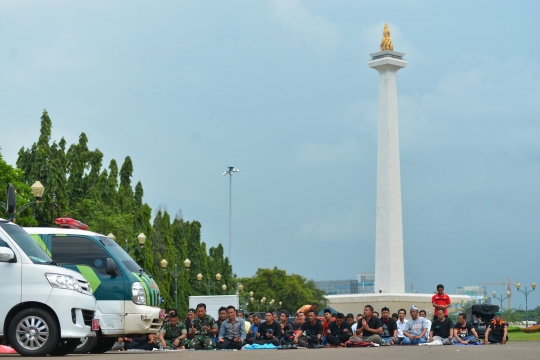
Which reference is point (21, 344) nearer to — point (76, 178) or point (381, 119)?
point (76, 178)

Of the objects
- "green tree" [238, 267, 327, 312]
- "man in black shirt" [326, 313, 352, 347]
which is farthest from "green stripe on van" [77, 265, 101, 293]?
"green tree" [238, 267, 327, 312]

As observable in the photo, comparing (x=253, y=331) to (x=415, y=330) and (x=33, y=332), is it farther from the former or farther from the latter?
(x=33, y=332)

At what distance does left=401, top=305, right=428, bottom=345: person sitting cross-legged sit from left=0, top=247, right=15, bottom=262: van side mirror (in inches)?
532

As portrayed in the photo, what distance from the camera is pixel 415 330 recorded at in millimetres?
26594

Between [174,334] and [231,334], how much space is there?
1485 millimetres

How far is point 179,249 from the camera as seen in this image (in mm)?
80625

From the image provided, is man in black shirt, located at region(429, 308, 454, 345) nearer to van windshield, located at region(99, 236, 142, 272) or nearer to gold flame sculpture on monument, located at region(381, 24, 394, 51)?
van windshield, located at region(99, 236, 142, 272)

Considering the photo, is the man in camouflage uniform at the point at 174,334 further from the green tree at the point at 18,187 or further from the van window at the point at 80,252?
the green tree at the point at 18,187

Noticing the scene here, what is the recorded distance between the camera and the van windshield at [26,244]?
15.9 meters

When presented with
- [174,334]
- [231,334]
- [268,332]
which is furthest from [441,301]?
[174,334]

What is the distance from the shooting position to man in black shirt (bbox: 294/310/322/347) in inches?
981

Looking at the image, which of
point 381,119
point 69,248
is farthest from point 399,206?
point 69,248

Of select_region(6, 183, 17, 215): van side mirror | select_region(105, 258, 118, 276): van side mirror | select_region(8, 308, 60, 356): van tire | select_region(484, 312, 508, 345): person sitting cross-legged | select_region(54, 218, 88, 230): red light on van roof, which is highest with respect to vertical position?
select_region(6, 183, 17, 215): van side mirror

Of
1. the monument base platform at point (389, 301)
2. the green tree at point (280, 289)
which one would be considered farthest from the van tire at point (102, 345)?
the green tree at point (280, 289)
